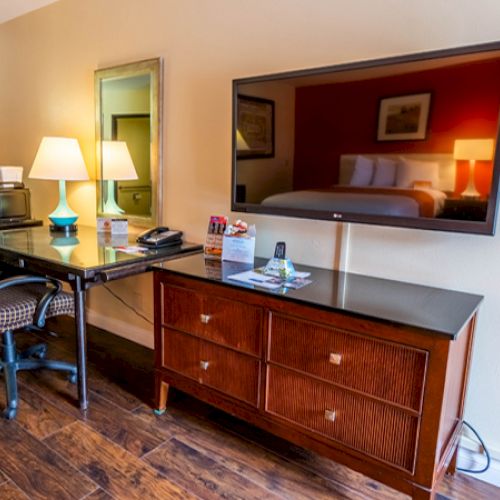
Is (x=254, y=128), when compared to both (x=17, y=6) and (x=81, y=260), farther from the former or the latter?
(x=17, y=6)

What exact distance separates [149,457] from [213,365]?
18.0 inches

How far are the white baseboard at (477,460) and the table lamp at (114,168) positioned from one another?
7.32 ft

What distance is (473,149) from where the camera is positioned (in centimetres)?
141

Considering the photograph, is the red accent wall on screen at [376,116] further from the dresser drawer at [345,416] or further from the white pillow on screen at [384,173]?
the dresser drawer at [345,416]

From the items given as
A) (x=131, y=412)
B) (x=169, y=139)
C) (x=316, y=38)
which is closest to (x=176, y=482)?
(x=131, y=412)

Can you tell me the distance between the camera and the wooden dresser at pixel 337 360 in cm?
134

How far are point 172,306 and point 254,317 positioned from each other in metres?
0.45

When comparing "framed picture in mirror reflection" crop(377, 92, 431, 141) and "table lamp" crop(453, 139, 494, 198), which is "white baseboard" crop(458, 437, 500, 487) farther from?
"framed picture in mirror reflection" crop(377, 92, 431, 141)

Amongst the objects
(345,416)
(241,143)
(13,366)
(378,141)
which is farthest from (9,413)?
(378,141)

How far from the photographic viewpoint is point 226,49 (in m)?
2.19

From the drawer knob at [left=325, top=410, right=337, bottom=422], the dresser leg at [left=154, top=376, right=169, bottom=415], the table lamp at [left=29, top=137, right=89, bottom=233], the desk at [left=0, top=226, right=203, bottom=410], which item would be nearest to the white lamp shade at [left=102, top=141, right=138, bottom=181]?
the table lamp at [left=29, top=137, right=89, bottom=233]

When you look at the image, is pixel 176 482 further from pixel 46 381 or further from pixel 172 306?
pixel 46 381

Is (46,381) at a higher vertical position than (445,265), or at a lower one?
lower

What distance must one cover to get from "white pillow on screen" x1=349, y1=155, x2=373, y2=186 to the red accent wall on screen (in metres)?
0.04
